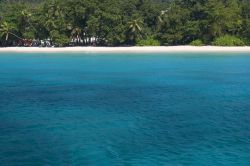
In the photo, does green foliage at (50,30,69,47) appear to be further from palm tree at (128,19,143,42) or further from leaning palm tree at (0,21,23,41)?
palm tree at (128,19,143,42)

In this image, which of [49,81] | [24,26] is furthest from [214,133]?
[24,26]

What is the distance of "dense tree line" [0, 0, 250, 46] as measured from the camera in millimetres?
77938

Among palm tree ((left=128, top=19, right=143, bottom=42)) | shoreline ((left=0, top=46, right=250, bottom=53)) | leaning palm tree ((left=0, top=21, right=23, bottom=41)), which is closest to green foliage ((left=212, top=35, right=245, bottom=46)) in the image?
shoreline ((left=0, top=46, right=250, bottom=53))

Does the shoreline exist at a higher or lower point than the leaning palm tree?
lower

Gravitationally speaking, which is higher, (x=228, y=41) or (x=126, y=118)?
(x=228, y=41)

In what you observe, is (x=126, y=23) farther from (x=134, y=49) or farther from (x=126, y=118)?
(x=126, y=118)

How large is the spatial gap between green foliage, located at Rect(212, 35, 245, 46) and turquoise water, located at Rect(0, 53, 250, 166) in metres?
30.3

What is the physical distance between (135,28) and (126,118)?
56186 mm

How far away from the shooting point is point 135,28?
259 ft

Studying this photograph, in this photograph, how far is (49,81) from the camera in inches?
1599

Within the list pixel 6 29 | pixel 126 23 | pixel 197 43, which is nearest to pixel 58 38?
pixel 6 29

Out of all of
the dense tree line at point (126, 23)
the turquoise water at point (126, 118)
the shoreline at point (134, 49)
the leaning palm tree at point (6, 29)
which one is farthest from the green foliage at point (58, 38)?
the turquoise water at point (126, 118)

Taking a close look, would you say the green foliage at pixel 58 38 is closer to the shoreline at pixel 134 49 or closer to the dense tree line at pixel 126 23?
→ the dense tree line at pixel 126 23

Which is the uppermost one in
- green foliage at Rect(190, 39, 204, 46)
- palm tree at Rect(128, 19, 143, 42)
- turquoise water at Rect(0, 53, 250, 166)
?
palm tree at Rect(128, 19, 143, 42)
